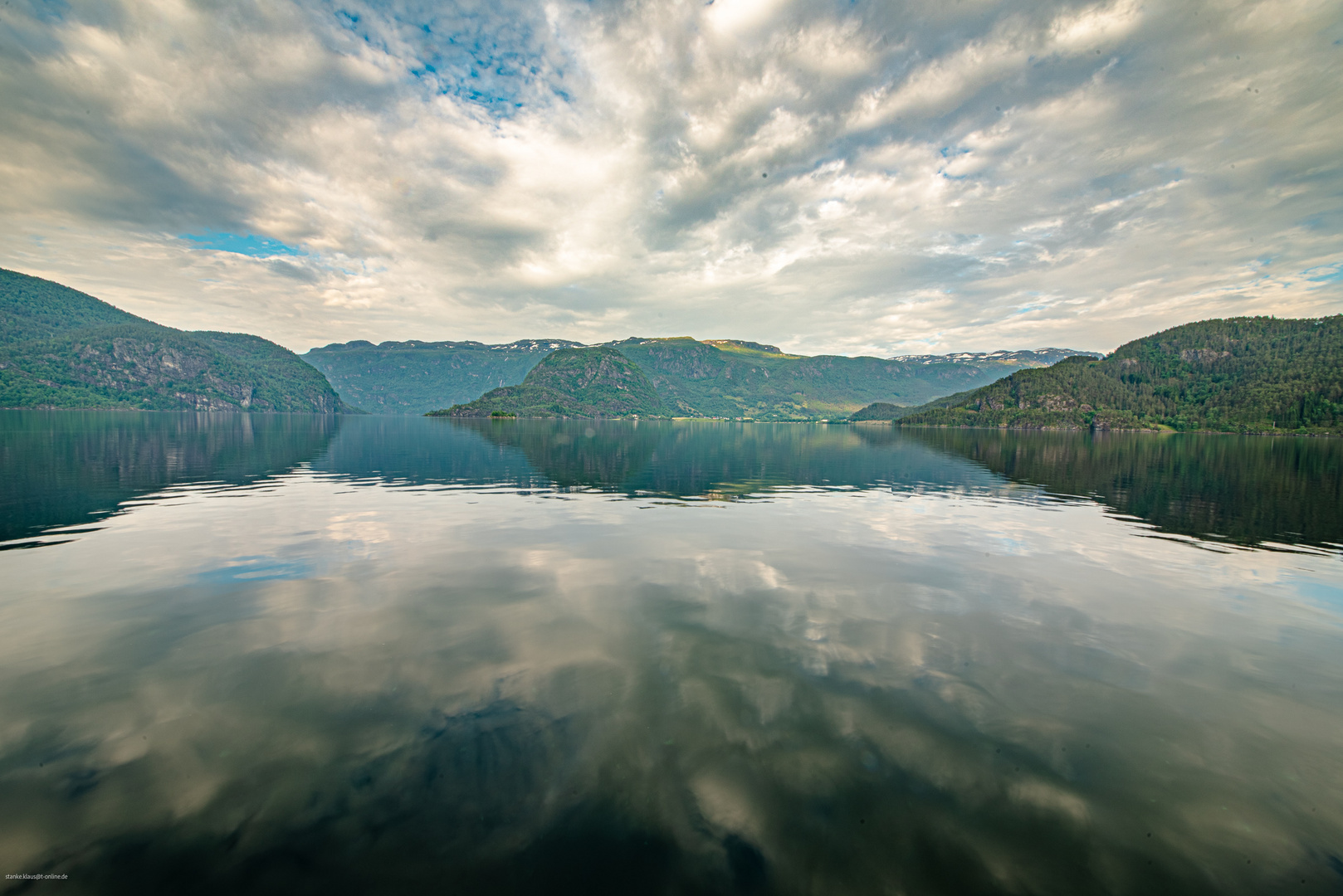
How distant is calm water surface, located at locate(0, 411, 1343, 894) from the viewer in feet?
24.4

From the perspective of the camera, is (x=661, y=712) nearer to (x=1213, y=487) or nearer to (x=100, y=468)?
(x=100, y=468)

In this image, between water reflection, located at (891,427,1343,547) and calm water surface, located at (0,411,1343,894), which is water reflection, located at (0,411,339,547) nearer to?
calm water surface, located at (0,411,1343,894)

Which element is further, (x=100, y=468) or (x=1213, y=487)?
(x=1213, y=487)

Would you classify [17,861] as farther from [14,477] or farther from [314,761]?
[14,477]

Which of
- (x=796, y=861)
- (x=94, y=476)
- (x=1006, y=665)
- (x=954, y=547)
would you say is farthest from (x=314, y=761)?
(x=94, y=476)

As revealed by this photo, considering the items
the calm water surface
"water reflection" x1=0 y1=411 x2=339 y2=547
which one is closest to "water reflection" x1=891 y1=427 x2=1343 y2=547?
the calm water surface

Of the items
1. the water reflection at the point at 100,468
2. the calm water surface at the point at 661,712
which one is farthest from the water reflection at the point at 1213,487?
the water reflection at the point at 100,468

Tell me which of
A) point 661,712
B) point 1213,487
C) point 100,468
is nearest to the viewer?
point 661,712

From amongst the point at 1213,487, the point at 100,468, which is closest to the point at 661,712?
the point at 100,468

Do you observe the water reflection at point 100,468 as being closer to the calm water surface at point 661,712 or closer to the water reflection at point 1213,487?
the calm water surface at point 661,712

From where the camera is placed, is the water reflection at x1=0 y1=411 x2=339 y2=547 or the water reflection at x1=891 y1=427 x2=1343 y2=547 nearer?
the water reflection at x1=0 y1=411 x2=339 y2=547

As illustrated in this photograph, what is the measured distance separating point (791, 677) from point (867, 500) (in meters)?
33.0

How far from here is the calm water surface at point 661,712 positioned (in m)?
7.45

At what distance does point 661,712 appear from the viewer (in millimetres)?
11305
